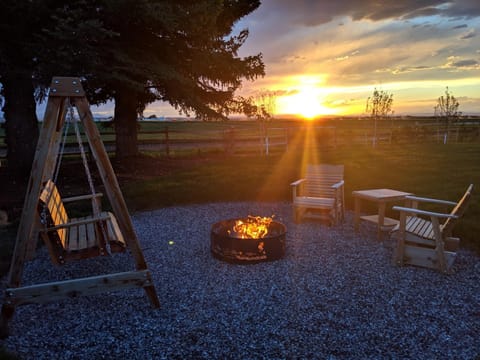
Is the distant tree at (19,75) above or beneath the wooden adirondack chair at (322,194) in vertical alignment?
above

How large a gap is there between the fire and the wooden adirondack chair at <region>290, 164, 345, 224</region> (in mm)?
1163

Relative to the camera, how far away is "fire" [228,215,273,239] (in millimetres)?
5178

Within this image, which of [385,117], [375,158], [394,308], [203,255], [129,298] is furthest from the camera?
[385,117]

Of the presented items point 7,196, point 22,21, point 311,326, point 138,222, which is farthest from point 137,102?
point 311,326

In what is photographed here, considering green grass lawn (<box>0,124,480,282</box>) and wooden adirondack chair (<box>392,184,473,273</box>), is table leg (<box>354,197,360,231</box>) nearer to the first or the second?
wooden adirondack chair (<box>392,184,473,273</box>)

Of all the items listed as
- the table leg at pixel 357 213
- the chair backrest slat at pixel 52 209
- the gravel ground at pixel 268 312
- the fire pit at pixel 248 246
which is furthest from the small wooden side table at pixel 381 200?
the chair backrest slat at pixel 52 209

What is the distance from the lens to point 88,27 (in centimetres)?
838

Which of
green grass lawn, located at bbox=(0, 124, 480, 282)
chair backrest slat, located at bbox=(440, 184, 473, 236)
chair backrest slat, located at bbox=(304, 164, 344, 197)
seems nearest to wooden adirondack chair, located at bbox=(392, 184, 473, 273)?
chair backrest slat, located at bbox=(440, 184, 473, 236)

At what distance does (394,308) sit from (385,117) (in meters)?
28.7

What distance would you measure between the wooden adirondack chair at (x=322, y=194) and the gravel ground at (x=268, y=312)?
1047mm

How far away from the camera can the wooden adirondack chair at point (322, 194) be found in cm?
641

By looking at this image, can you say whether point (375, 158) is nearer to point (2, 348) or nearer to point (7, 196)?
point (7, 196)

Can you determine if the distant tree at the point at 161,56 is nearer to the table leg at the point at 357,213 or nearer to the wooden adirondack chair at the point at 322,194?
the wooden adirondack chair at the point at 322,194

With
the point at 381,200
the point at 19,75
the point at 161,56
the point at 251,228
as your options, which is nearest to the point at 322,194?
the point at 381,200
